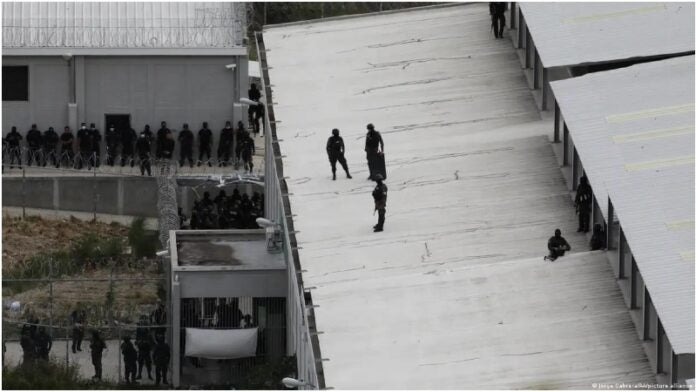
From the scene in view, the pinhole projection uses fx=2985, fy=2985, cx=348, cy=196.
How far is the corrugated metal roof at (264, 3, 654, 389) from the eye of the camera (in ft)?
190

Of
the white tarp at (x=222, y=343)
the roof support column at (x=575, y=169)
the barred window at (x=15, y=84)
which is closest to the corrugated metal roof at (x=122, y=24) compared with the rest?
the barred window at (x=15, y=84)

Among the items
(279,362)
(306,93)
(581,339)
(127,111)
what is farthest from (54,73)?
(581,339)

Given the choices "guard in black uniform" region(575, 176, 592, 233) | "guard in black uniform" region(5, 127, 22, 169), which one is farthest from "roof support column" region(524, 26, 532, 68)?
"guard in black uniform" region(5, 127, 22, 169)

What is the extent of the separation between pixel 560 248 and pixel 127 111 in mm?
24185

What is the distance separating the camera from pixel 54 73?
A: 8300 cm

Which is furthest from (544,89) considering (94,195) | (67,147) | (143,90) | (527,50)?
(67,147)

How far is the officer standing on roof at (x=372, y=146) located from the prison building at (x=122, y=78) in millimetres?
16447

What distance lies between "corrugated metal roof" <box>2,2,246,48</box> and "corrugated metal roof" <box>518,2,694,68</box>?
1335 cm

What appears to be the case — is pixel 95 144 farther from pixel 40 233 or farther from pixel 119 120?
pixel 40 233

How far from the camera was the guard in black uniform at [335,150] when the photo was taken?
66.4m

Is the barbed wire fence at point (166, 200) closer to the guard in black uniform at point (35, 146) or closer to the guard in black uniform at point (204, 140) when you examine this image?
the guard in black uniform at point (204, 140)

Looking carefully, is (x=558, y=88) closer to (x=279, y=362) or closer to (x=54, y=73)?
(x=279, y=362)

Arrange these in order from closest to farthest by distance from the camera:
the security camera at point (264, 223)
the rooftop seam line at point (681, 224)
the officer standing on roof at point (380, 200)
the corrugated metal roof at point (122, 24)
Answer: the rooftop seam line at point (681, 224), the officer standing on roof at point (380, 200), the security camera at point (264, 223), the corrugated metal roof at point (122, 24)

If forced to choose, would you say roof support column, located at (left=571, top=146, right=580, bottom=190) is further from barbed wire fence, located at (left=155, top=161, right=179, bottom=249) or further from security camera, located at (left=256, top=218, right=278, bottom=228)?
barbed wire fence, located at (left=155, top=161, right=179, bottom=249)
